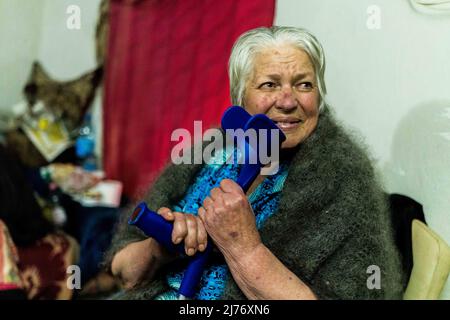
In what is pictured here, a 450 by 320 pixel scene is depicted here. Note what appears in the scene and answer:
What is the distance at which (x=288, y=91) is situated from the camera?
92 cm

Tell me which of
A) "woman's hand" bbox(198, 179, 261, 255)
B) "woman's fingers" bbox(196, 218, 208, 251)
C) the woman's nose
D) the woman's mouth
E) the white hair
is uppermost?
the white hair

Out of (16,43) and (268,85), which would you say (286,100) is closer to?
(268,85)

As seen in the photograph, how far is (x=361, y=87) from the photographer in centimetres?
113

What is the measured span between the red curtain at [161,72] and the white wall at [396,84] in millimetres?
189

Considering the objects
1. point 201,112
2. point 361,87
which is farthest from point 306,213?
point 201,112

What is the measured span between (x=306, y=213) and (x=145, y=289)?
376 millimetres

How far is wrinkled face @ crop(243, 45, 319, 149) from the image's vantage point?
91cm

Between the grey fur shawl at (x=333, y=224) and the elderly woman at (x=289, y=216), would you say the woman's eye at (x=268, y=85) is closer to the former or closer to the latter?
the elderly woman at (x=289, y=216)

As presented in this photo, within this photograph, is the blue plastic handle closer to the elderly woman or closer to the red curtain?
the elderly woman

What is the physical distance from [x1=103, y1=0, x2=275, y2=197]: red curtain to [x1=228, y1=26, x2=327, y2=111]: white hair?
0.28 m

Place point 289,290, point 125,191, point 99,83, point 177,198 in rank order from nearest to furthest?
1. point 289,290
2. point 177,198
3. point 125,191
4. point 99,83

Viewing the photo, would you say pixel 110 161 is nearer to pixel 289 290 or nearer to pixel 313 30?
pixel 313 30

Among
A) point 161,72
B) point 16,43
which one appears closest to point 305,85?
point 161,72

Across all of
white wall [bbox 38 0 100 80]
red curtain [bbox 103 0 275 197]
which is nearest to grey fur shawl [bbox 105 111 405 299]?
red curtain [bbox 103 0 275 197]
